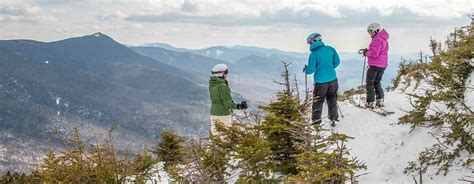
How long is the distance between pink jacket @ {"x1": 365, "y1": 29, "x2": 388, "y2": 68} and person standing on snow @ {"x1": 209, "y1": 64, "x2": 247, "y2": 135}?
13.1 feet

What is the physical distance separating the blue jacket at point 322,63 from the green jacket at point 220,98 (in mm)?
2235

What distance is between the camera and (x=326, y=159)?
5.88 metres

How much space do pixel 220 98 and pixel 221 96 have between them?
0.32 metres

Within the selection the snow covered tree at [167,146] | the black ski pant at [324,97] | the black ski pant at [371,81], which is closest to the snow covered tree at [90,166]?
the black ski pant at [324,97]

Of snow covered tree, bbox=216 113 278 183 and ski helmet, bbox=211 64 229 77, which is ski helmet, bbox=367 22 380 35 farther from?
snow covered tree, bbox=216 113 278 183

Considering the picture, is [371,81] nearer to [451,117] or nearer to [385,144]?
[385,144]

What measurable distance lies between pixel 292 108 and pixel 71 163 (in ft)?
13.4

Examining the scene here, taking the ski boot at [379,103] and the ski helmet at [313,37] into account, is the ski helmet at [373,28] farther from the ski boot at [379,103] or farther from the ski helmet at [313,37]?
the ski boot at [379,103]

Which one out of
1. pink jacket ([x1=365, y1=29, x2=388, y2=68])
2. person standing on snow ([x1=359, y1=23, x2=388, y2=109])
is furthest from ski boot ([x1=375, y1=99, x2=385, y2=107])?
pink jacket ([x1=365, y1=29, x2=388, y2=68])

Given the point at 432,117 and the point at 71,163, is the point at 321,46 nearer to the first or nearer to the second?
the point at 432,117

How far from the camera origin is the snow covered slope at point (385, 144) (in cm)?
793

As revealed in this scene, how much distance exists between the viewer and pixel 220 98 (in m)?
12.4

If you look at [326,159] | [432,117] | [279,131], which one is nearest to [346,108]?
[432,117]

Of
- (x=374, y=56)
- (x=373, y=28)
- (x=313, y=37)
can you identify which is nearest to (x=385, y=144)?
(x=313, y=37)
